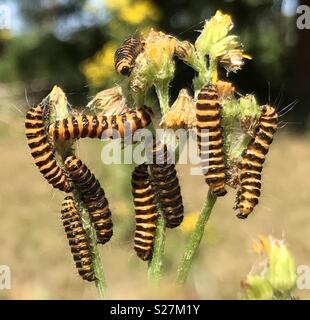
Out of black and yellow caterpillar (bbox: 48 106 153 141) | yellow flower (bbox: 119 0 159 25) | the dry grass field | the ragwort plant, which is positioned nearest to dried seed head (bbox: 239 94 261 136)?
the ragwort plant

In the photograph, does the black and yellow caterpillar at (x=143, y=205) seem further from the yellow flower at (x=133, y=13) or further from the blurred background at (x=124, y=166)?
the yellow flower at (x=133, y=13)

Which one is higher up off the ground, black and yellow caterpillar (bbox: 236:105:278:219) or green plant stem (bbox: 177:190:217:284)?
black and yellow caterpillar (bbox: 236:105:278:219)

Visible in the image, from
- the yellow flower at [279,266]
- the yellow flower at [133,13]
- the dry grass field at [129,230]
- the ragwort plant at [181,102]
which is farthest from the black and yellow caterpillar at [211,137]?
the yellow flower at [133,13]

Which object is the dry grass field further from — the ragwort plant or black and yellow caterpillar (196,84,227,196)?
black and yellow caterpillar (196,84,227,196)
